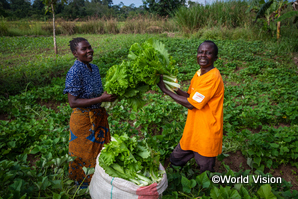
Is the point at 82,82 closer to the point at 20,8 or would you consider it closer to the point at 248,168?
the point at 248,168

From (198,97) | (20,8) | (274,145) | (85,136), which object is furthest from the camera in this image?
(20,8)

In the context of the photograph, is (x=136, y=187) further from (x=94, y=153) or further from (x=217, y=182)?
(x=94, y=153)

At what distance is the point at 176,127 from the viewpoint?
358 cm

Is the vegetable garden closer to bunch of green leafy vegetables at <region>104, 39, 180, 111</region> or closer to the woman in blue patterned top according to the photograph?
the woman in blue patterned top

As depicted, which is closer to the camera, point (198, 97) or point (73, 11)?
point (198, 97)

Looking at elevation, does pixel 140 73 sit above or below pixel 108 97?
above

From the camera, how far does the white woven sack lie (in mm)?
1515

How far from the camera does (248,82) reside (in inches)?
232

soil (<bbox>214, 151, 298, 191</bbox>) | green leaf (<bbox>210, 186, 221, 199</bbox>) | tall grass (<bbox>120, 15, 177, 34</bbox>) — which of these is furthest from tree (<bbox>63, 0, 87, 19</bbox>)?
green leaf (<bbox>210, 186, 221, 199</bbox>)

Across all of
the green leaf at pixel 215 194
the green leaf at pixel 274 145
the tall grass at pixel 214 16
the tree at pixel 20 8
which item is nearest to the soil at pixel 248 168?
the green leaf at pixel 274 145

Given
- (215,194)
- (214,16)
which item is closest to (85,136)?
(215,194)

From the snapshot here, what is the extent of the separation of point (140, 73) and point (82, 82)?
79 centimetres

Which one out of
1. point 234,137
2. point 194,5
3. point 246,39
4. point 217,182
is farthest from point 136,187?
point 194,5

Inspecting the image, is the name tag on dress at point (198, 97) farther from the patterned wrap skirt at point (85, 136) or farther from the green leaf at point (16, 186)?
the green leaf at point (16, 186)
